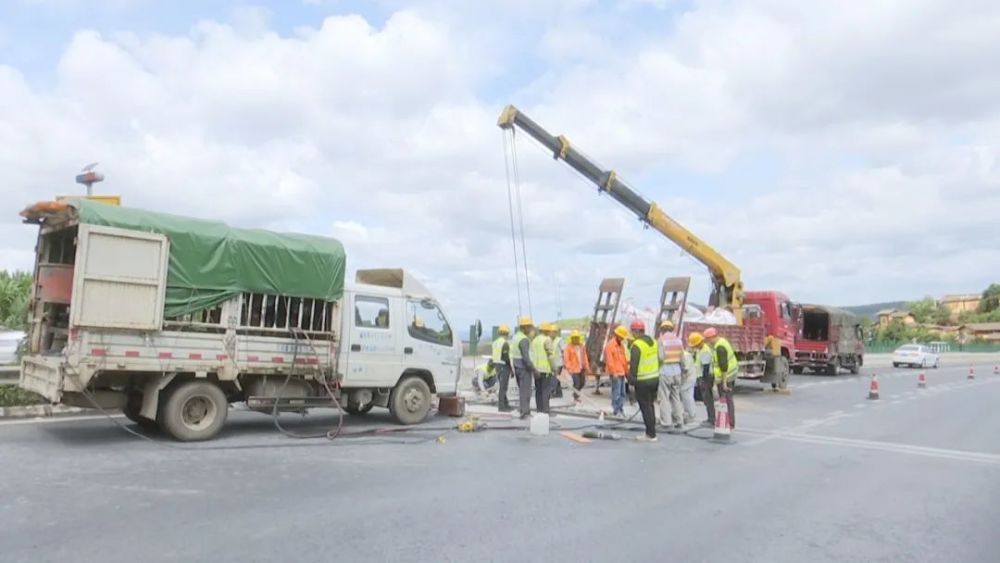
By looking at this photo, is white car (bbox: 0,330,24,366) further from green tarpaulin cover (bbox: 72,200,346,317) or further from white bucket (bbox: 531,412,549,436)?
white bucket (bbox: 531,412,549,436)

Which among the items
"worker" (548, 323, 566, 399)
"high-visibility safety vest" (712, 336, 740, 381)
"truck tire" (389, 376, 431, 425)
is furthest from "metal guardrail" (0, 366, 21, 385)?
"high-visibility safety vest" (712, 336, 740, 381)

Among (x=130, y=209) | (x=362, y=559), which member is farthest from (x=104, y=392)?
(x=362, y=559)

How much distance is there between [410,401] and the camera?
38.4 ft

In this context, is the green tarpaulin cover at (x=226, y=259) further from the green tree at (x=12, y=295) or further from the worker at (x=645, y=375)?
the green tree at (x=12, y=295)

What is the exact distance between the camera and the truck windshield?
11.7 metres

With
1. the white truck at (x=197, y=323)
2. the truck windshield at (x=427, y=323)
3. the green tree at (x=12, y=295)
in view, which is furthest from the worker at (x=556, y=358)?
the green tree at (x=12, y=295)

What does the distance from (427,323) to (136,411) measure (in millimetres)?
4349

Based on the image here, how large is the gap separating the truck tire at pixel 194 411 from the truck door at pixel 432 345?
Answer: 9.59 feet

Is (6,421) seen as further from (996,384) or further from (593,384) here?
(996,384)

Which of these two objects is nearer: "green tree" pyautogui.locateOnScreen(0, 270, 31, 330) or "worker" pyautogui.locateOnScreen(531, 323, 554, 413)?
"worker" pyautogui.locateOnScreen(531, 323, 554, 413)

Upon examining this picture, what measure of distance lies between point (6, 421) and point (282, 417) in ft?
12.8

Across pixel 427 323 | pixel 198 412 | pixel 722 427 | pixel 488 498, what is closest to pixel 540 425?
pixel 427 323

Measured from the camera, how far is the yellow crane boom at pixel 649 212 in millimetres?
18312

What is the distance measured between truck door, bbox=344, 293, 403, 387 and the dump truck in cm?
2127
